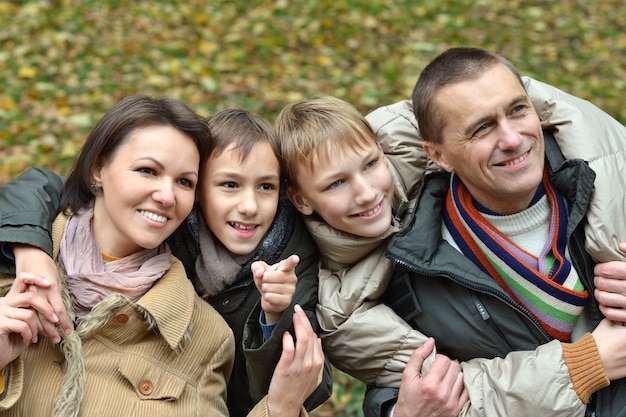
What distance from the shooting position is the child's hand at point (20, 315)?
2514 mm

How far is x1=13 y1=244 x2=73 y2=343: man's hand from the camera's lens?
2641mm

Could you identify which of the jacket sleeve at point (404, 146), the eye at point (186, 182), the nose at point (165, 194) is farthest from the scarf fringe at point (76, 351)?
the jacket sleeve at point (404, 146)

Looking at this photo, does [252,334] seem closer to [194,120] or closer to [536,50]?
[194,120]

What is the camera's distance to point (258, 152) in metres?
3.05

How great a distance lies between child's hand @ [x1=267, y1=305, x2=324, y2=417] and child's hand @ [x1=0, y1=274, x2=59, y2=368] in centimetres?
86

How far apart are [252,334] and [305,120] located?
967 millimetres

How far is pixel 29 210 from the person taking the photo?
9.69 ft

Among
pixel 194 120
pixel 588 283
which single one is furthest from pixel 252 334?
pixel 588 283

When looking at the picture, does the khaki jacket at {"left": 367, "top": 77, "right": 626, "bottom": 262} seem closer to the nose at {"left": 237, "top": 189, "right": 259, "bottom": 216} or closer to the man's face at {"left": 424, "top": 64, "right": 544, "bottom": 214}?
the man's face at {"left": 424, "top": 64, "right": 544, "bottom": 214}

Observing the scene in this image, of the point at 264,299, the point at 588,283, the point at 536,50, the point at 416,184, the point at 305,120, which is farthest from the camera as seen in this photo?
the point at 536,50

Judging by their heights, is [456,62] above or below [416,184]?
above

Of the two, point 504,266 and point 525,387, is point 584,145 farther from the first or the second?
point 525,387

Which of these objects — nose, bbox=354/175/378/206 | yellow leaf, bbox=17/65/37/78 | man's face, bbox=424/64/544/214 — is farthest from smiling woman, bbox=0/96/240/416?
yellow leaf, bbox=17/65/37/78

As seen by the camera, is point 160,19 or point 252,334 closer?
point 252,334
